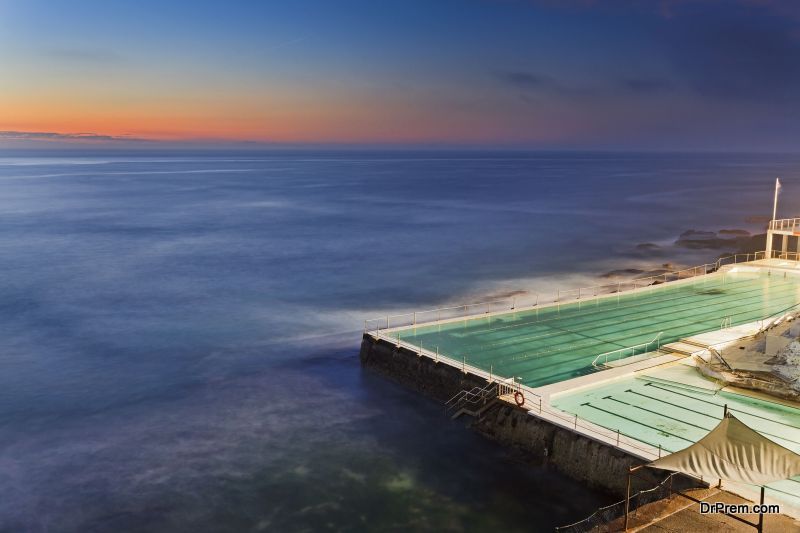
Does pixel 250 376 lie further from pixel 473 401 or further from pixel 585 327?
pixel 585 327

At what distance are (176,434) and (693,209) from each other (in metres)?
80.2

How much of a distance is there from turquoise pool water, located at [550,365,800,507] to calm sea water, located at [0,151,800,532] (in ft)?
6.36

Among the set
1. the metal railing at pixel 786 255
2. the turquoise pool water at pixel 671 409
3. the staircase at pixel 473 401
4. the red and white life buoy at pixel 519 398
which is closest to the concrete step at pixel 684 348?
the turquoise pool water at pixel 671 409

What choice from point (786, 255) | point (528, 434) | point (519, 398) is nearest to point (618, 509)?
point (528, 434)

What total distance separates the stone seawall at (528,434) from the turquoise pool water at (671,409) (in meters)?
0.91

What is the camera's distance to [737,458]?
32.7 ft

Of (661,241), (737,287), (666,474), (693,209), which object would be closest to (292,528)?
(666,474)

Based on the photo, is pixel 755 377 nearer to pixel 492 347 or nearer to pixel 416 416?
pixel 492 347

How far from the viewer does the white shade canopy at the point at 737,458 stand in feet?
31.8

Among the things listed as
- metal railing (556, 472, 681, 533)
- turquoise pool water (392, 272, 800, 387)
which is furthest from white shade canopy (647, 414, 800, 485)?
turquoise pool water (392, 272, 800, 387)

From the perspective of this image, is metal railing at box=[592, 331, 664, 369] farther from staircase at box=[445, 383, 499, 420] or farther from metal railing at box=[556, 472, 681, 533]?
metal railing at box=[556, 472, 681, 533]

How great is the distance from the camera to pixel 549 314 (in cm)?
2684

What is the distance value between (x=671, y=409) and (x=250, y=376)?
1431cm

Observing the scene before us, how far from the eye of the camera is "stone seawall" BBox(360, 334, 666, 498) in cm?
1448
